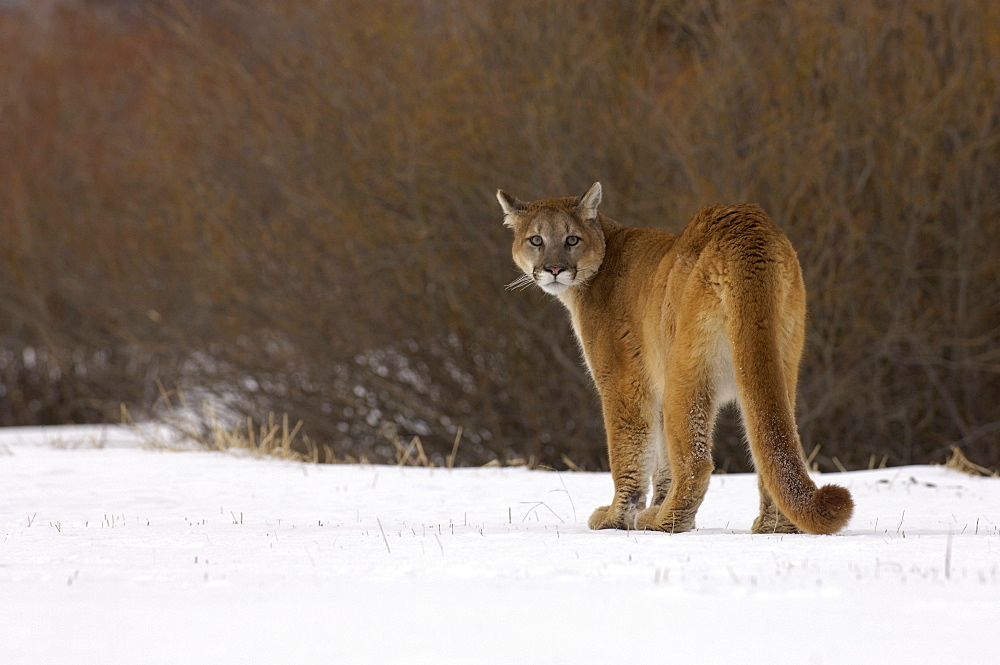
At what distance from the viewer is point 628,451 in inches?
232

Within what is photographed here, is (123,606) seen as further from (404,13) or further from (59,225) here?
(59,225)

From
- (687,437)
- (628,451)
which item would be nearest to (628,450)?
(628,451)

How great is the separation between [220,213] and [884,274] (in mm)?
6257

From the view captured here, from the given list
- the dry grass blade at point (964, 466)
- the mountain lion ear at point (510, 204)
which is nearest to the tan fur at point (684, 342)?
the mountain lion ear at point (510, 204)

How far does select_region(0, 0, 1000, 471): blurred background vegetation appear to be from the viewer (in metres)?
9.75

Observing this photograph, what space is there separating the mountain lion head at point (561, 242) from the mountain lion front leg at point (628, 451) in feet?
2.25

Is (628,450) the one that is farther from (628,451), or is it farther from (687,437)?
(687,437)

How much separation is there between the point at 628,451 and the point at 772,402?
1.23 metres

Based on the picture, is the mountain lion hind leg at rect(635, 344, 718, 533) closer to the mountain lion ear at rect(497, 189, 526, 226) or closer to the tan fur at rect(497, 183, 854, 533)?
the tan fur at rect(497, 183, 854, 533)

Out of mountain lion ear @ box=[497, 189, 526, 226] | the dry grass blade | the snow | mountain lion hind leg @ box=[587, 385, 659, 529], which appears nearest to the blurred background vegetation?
the dry grass blade

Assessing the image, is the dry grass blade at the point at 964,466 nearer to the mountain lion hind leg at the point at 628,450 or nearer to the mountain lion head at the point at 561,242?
the mountain lion hind leg at the point at 628,450

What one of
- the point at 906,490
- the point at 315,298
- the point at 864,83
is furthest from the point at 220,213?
the point at 906,490

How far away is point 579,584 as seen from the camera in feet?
12.5

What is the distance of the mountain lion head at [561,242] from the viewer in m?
6.22
